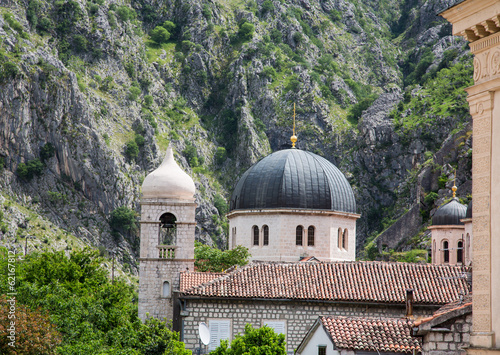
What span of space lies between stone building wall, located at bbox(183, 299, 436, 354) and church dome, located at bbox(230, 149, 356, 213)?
1274cm

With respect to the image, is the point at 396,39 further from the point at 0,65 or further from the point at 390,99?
the point at 0,65

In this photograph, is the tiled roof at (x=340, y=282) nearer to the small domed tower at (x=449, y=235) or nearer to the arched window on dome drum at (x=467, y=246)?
the arched window on dome drum at (x=467, y=246)

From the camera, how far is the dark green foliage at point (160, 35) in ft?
458

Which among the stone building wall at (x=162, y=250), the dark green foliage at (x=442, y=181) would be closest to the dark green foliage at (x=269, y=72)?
the dark green foliage at (x=442, y=181)

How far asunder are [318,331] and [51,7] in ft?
336

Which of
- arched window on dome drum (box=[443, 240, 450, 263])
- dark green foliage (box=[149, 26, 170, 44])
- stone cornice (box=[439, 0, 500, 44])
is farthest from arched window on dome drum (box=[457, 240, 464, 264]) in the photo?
dark green foliage (box=[149, 26, 170, 44])

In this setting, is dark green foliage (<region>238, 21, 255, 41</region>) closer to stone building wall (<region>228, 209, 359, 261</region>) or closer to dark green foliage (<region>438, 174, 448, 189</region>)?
dark green foliage (<region>438, 174, 448, 189</region>)

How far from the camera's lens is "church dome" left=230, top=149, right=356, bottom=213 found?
52.5 meters

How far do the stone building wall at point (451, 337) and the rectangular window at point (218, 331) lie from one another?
17.3m

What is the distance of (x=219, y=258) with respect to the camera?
2237 inches

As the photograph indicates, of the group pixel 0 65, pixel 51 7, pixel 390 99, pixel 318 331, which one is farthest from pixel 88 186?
pixel 318 331

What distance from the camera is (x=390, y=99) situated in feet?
418

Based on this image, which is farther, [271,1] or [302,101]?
[271,1]

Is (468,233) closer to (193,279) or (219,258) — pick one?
(219,258)
